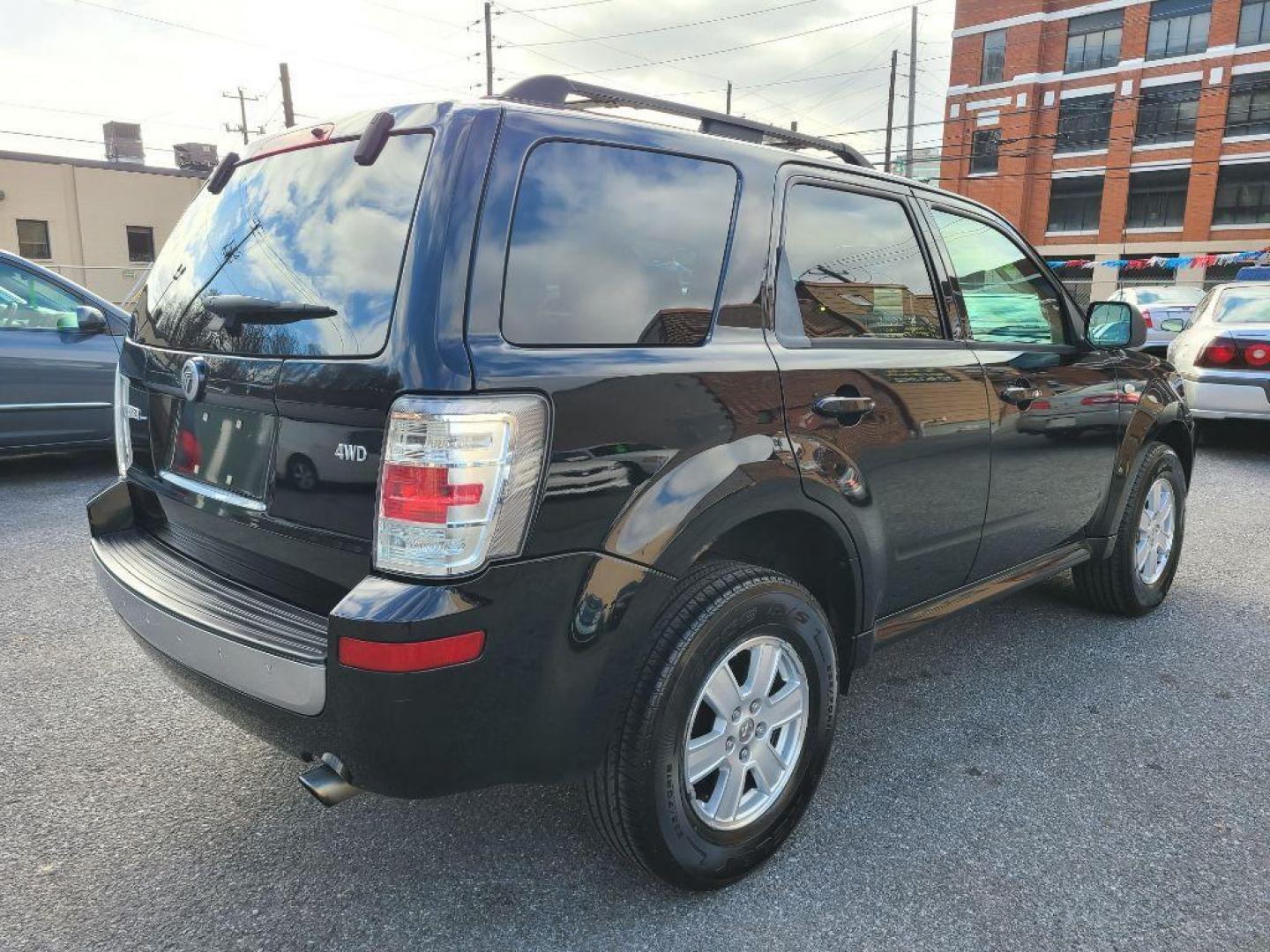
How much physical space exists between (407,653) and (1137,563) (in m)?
3.63

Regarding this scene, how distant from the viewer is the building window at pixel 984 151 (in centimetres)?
4392

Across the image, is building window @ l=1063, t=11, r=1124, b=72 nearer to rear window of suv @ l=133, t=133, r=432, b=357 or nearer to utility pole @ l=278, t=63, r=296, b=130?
utility pole @ l=278, t=63, r=296, b=130

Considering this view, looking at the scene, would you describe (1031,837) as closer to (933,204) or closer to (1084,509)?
(1084,509)

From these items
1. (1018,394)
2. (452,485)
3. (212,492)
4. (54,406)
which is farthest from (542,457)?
(54,406)

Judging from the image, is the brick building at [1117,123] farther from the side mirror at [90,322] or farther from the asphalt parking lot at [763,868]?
the asphalt parking lot at [763,868]

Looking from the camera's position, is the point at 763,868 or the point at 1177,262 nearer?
the point at 763,868

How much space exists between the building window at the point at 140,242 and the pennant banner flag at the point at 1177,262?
36571 mm

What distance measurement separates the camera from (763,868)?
7.88ft

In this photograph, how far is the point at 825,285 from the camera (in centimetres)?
265

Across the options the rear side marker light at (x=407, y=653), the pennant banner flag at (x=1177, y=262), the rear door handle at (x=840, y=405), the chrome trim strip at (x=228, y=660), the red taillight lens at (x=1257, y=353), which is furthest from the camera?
the pennant banner flag at (x=1177, y=262)

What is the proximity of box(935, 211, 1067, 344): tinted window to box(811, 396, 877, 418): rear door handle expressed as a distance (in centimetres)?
84

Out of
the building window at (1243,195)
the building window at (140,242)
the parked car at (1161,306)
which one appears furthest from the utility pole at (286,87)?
the building window at (1243,195)

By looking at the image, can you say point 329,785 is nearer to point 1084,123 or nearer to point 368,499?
point 368,499

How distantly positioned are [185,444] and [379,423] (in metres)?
0.83
